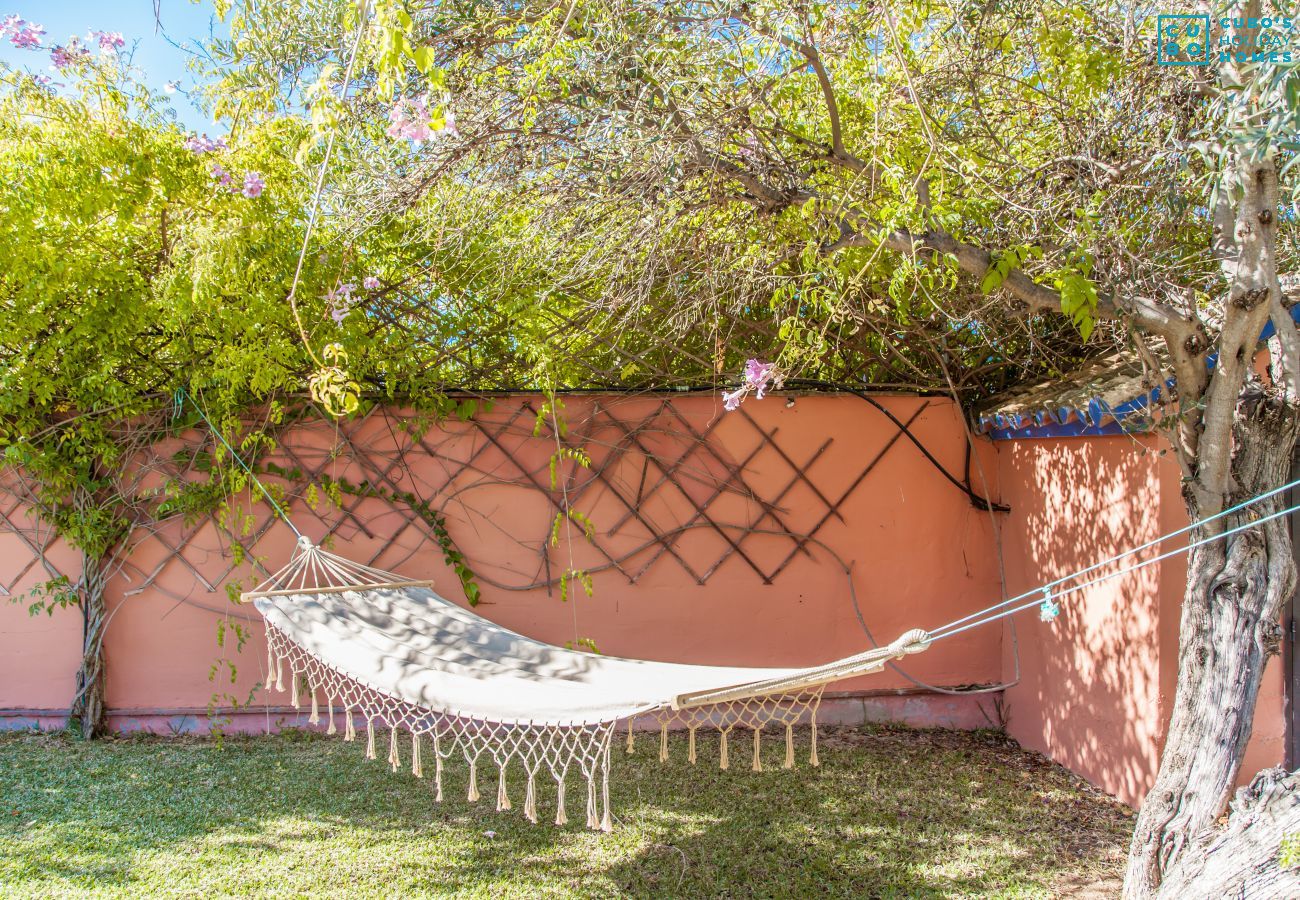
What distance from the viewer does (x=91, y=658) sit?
11.0 ft

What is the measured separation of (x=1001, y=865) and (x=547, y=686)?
1.30 metres

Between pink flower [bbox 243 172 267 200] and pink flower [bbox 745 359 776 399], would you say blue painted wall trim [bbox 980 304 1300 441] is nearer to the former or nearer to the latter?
pink flower [bbox 745 359 776 399]

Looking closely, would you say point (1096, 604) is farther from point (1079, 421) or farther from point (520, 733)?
point (520, 733)

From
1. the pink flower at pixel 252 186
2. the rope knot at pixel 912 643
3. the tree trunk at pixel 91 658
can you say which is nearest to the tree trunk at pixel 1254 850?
the rope knot at pixel 912 643

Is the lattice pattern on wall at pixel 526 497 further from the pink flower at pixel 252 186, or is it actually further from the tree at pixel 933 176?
the pink flower at pixel 252 186

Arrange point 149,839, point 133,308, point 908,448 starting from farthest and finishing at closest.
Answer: point 908,448 → point 133,308 → point 149,839

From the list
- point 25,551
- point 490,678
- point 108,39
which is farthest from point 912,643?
point 25,551

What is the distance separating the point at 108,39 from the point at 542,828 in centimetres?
268

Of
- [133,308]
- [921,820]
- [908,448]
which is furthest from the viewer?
[908,448]

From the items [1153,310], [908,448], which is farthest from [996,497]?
[1153,310]

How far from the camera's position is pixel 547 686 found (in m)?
2.02

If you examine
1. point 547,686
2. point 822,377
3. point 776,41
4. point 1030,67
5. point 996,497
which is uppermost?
point 1030,67

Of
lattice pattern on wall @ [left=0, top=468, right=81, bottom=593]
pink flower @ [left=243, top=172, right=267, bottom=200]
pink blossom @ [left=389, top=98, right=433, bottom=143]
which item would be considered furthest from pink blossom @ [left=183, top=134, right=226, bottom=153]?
lattice pattern on wall @ [left=0, top=468, right=81, bottom=593]

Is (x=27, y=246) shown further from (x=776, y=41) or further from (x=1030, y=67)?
(x=1030, y=67)
